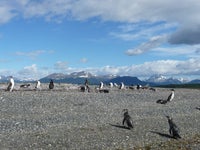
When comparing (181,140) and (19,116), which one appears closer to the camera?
(181,140)

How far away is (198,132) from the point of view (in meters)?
29.2

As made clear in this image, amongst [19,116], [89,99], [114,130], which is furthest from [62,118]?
[89,99]

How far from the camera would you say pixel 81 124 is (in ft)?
91.3

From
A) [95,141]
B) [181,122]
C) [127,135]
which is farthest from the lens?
[181,122]

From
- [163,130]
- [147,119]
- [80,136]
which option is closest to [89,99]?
[147,119]

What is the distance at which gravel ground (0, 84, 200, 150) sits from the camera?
2282 cm

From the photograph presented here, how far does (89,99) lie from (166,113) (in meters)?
8.68

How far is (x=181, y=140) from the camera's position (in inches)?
1021

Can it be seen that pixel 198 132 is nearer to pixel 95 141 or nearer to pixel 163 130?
pixel 163 130

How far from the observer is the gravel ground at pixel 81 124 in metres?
22.8

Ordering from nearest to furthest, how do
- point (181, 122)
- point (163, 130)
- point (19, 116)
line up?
point (163, 130) < point (19, 116) < point (181, 122)

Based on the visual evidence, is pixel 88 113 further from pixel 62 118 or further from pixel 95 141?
pixel 95 141

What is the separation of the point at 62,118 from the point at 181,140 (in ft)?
26.4

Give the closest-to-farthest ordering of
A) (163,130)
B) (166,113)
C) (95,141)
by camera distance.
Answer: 1. (95,141)
2. (163,130)
3. (166,113)
